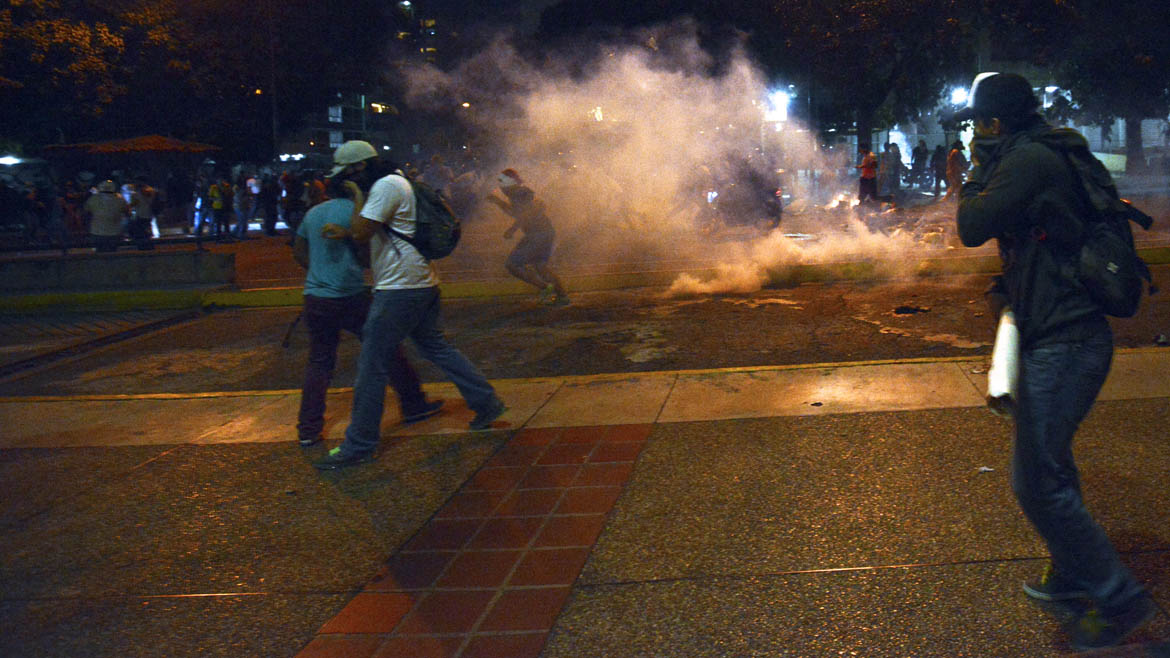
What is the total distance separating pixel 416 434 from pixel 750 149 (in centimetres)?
1265

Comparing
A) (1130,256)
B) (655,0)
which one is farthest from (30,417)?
(655,0)

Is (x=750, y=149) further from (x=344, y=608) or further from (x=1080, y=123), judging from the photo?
(x=1080, y=123)

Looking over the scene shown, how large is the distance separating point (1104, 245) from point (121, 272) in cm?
1249

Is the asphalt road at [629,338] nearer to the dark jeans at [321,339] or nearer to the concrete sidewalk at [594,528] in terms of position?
the concrete sidewalk at [594,528]

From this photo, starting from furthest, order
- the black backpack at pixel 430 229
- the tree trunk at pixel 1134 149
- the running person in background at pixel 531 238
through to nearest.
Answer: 1. the tree trunk at pixel 1134 149
2. the running person in background at pixel 531 238
3. the black backpack at pixel 430 229

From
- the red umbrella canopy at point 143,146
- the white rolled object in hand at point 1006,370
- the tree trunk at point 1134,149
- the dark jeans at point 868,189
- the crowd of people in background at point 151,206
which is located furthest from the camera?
the tree trunk at point 1134,149

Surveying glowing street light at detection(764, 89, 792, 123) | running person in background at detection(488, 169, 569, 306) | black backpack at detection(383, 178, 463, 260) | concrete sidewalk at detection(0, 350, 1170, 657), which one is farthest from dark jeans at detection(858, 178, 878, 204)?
black backpack at detection(383, 178, 463, 260)

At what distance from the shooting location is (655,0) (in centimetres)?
3011

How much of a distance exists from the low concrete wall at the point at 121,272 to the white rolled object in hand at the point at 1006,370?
37.4ft

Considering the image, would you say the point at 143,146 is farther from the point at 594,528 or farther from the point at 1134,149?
the point at 1134,149

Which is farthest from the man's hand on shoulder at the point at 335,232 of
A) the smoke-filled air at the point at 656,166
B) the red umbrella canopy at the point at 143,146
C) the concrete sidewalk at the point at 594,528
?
the red umbrella canopy at the point at 143,146

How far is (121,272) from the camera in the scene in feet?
42.5

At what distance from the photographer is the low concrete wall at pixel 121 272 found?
12.9 m

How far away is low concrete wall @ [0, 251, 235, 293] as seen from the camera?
1287 cm
